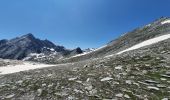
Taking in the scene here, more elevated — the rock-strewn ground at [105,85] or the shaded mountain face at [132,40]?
the shaded mountain face at [132,40]

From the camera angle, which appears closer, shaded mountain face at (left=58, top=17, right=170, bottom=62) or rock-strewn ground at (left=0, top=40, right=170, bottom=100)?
rock-strewn ground at (left=0, top=40, right=170, bottom=100)

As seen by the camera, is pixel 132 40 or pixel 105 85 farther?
pixel 132 40

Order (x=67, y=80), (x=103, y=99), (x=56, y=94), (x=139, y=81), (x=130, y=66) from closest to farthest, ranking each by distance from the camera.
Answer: (x=103, y=99) < (x=56, y=94) < (x=139, y=81) < (x=67, y=80) < (x=130, y=66)

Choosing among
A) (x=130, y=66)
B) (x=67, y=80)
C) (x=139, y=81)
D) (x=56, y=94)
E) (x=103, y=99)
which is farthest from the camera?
(x=130, y=66)

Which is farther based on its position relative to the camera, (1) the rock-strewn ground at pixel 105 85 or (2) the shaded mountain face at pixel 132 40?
(2) the shaded mountain face at pixel 132 40

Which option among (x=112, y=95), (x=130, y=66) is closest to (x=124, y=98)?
(x=112, y=95)

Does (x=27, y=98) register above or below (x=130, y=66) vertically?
below

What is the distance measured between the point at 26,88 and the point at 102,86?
4.89m

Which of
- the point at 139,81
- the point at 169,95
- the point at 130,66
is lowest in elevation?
the point at 169,95

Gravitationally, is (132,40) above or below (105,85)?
above

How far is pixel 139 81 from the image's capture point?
13820 mm

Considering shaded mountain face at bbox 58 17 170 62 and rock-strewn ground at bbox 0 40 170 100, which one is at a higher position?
shaded mountain face at bbox 58 17 170 62

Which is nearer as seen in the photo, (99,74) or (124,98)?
(124,98)

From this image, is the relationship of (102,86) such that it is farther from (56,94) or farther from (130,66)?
(130,66)
